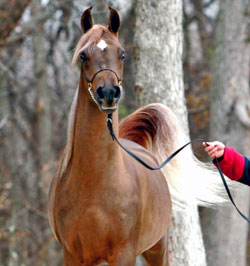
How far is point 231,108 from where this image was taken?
11352 millimetres

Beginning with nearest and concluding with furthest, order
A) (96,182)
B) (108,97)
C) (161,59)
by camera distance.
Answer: (108,97), (96,182), (161,59)

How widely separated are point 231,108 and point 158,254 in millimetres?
6497

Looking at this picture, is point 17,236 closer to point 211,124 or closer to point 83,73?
point 211,124

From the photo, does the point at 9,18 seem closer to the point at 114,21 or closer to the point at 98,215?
the point at 114,21

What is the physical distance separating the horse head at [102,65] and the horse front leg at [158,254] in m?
1.92

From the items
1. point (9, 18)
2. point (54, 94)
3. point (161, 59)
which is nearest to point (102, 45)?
point (161, 59)

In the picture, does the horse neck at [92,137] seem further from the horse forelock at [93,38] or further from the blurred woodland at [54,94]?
the blurred woodland at [54,94]

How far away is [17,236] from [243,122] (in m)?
5.41

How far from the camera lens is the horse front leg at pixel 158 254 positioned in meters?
5.25

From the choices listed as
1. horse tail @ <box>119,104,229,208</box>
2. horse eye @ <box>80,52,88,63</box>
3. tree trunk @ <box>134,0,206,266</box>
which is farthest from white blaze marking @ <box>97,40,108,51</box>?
tree trunk @ <box>134,0,206,266</box>

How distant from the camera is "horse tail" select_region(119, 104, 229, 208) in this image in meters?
5.27

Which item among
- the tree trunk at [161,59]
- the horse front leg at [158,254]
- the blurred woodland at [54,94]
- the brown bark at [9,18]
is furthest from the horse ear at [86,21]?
the brown bark at [9,18]

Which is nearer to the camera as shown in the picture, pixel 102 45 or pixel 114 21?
pixel 102 45

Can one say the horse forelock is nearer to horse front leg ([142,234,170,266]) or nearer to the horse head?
the horse head
